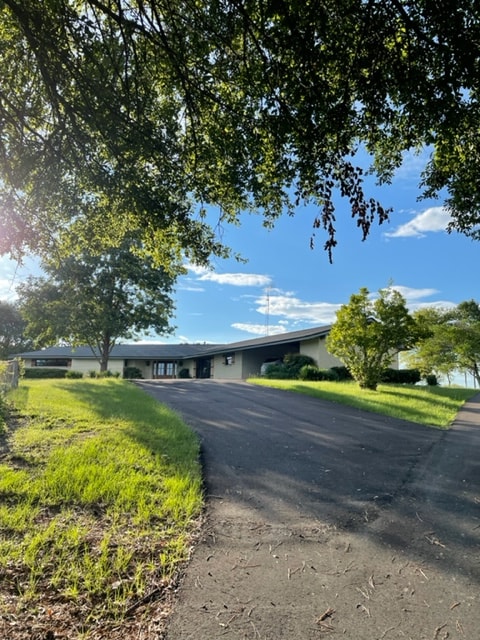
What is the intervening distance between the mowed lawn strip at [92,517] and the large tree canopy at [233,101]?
3.30 meters

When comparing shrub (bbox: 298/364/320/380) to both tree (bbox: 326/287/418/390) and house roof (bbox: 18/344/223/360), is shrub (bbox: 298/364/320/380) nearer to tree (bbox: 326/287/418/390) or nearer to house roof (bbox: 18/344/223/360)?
tree (bbox: 326/287/418/390)

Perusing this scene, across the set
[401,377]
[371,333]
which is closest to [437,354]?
[401,377]

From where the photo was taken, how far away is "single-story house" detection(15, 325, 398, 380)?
3175 centimetres

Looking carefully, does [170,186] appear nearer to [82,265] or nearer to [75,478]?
[75,478]

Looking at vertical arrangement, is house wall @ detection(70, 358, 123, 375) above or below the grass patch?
above

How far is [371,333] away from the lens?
15.1m

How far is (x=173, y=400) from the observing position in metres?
13.1

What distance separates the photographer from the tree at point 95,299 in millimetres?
24844

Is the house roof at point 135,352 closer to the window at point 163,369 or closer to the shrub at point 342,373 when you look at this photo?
the window at point 163,369

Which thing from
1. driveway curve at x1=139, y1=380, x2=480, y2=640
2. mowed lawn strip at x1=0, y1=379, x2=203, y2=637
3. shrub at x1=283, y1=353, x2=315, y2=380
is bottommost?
driveway curve at x1=139, y1=380, x2=480, y2=640

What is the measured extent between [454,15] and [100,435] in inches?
292

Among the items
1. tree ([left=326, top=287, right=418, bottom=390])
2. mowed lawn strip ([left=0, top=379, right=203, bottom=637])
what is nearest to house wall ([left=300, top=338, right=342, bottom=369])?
tree ([left=326, top=287, right=418, bottom=390])

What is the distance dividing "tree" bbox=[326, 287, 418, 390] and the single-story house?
43.2ft

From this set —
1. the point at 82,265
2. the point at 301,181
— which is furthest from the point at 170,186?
the point at 82,265
